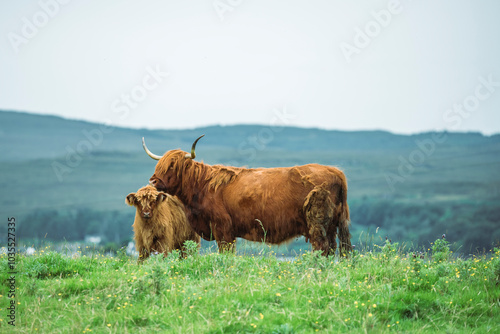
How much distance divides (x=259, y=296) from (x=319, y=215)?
2.95 m

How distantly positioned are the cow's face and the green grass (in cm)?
194

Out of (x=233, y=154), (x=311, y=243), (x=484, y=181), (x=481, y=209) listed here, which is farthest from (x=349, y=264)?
(x=233, y=154)

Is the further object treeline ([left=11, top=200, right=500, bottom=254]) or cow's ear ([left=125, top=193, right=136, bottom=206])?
treeline ([left=11, top=200, right=500, bottom=254])

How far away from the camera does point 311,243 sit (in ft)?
29.5

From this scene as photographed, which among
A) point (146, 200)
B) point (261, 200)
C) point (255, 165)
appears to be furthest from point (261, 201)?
point (255, 165)

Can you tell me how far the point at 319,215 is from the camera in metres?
8.85

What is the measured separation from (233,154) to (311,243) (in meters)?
144

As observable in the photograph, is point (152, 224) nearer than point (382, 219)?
Yes

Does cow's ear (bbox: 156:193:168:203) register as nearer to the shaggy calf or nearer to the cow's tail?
the shaggy calf

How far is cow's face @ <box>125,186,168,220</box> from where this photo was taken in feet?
31.9

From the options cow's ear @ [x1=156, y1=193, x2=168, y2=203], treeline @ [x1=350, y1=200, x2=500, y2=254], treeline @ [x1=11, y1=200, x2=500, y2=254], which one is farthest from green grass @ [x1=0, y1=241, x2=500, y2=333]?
treeline @ [x1=11, y1=200, x2=500, y2=254]

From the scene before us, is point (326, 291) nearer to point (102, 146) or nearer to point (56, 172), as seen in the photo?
point (56, 172)

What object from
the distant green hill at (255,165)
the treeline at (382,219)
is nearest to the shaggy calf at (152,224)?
the distant green hill at (255,165)

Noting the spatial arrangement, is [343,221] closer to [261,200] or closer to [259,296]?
[261,200]
